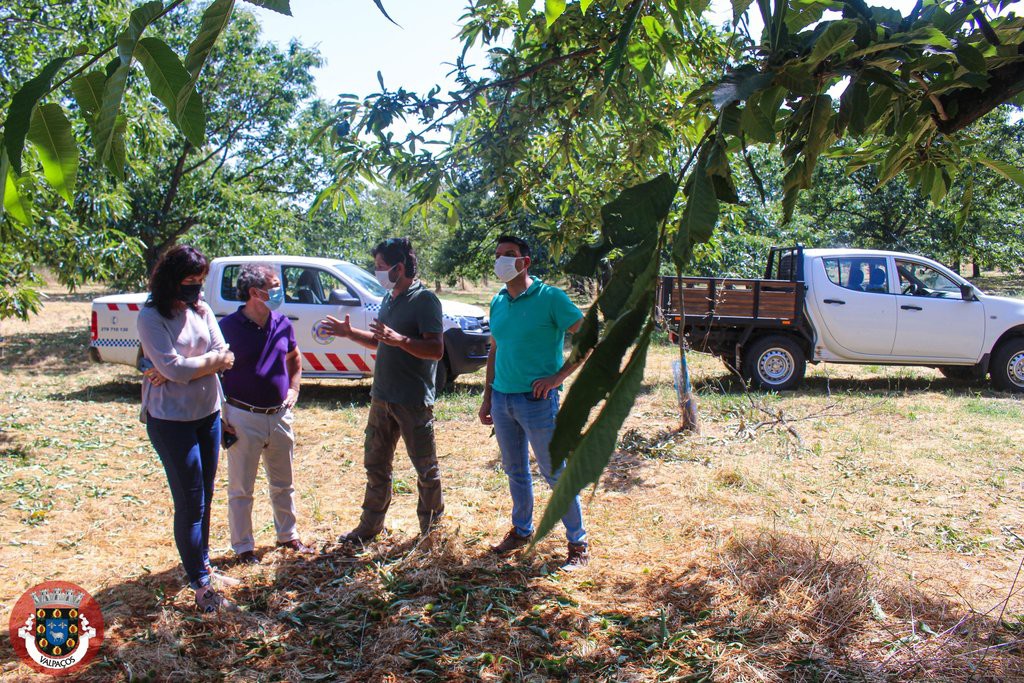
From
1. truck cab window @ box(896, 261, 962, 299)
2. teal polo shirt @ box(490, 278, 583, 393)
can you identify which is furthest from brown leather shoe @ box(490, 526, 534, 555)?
truck cab window @ box(896, 261, 962, 299)

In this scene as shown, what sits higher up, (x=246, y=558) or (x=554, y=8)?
(x=554, y=8)

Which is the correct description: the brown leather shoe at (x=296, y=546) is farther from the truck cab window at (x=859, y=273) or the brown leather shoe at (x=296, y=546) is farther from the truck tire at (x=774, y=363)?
the truck cab window at (x=859, y=273)

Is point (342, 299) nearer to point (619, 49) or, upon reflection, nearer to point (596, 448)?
point (619, 49)

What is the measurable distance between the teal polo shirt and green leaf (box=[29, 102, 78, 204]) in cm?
304

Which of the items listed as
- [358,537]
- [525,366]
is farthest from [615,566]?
[358,537]

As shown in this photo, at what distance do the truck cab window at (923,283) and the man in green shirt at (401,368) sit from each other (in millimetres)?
7991

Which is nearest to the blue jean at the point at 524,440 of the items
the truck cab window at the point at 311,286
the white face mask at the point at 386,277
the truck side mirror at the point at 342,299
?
the white face mask at the point at 386,277

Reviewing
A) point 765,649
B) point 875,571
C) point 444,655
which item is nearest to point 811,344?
point 875,571

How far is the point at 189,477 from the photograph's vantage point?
3746 mm

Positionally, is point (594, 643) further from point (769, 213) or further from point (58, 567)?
point (769, 213)

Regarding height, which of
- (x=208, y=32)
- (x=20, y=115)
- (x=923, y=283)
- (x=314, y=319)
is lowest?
(x=314, y=319)

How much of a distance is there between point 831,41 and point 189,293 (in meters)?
3.32

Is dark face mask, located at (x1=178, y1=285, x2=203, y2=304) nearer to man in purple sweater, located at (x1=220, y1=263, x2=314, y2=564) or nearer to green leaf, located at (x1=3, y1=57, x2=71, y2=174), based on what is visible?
man in purple sweater, located at (x1=220, y1=263, x2=314, y2=564)

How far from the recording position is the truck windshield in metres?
9.79
